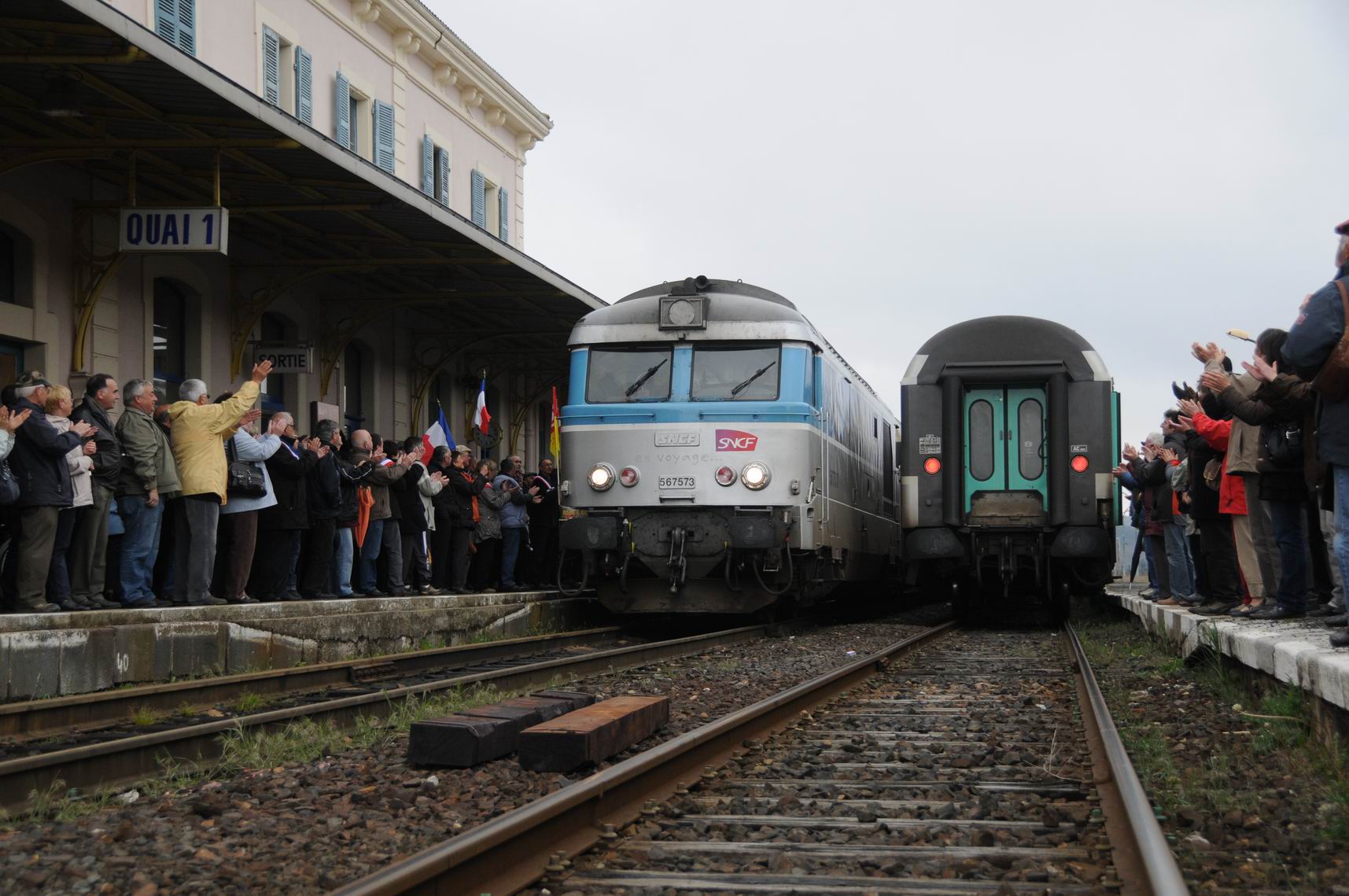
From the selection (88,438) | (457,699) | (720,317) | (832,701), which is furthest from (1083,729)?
(720,317)

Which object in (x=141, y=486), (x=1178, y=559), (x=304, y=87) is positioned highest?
(x=304, y=87)

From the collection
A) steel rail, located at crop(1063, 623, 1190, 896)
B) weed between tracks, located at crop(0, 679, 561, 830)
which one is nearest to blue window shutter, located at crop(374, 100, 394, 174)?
weed between tracks, located at crop(0, 679, 561, 830)

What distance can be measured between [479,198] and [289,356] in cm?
1248

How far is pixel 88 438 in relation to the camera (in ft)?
33.3

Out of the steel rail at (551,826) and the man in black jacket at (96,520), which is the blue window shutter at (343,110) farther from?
the steel rail at (551,826)

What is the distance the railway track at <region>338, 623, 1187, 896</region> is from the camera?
4453 mm

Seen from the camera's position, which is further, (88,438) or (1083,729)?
(88,438)

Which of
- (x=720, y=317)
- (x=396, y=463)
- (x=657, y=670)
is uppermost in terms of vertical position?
(x=720, y=317)

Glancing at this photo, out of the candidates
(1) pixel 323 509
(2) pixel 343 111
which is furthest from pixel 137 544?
(2) pixel 343 111

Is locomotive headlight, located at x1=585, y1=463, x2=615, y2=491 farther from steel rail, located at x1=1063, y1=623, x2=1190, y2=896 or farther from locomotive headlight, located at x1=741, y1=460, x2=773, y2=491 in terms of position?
steel rail, located at x1=1063, y1=623, x2=1190, y2=896

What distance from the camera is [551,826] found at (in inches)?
194

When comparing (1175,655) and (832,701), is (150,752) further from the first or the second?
(1175,655)

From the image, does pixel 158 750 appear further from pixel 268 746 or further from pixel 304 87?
pixel 304 87

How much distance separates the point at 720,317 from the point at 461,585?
420 cm
